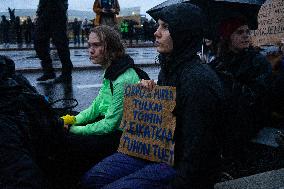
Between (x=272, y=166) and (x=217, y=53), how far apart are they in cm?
113

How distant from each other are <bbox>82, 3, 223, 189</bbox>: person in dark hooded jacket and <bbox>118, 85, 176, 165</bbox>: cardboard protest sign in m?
0.04

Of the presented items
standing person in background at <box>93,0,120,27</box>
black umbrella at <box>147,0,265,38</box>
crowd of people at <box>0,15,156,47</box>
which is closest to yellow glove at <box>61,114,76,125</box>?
black umbrella at <box>147,0,265,38</box>

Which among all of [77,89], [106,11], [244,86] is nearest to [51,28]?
[77,89]

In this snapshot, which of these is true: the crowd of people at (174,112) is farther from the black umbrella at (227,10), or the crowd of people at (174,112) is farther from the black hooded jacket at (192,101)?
the black umbrella at (227,10)

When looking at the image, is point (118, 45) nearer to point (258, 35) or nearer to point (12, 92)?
point (12, 92)

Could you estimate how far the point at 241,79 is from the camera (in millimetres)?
3707

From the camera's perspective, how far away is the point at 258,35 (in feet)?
21.2

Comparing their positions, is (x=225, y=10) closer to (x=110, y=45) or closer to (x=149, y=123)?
(x=110, y=45)

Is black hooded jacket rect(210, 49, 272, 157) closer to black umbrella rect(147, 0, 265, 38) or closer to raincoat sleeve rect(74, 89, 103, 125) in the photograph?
black umbrella rect(147, 0, 265, 38)

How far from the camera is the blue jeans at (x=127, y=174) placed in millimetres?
2336

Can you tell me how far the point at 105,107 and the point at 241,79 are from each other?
121 cm

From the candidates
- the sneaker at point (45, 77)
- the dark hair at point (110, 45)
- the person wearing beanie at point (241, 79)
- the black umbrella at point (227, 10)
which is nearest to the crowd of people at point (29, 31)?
the sneaker at point (45, 77)

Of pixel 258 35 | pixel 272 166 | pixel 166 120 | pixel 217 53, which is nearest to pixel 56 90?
pixel 258 35

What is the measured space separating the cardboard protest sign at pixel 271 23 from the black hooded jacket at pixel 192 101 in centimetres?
401
